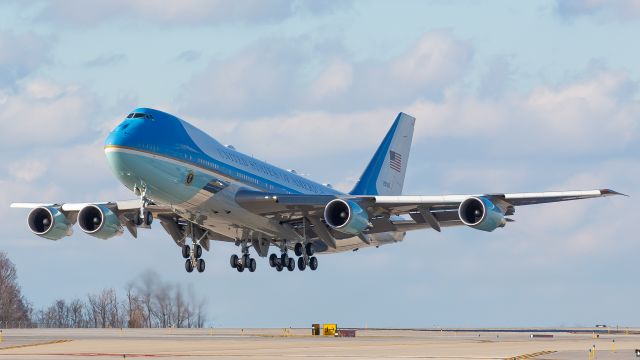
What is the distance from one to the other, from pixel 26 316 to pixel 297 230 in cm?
7263

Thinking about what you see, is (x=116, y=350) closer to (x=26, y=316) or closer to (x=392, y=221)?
(x=392, y=221)

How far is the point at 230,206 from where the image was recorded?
6956cm

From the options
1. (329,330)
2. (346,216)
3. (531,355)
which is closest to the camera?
(531,355)

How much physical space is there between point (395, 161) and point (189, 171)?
32066 millimetres

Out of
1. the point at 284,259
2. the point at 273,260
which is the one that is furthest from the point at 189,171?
the point at 273,260

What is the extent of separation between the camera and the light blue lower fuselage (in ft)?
207

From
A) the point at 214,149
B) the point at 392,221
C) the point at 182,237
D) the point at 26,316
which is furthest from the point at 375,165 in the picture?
the point at 26,316

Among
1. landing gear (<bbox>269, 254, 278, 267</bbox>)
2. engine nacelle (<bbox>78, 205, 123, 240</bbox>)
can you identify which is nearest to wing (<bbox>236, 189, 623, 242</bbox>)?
landing gear (<bbox>269, 254, 278, 267</bbox>)

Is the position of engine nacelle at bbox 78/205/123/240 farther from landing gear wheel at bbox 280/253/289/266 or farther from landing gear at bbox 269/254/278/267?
landing gear wheel at bbox 280/253/289/266

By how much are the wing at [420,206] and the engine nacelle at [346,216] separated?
0.45m

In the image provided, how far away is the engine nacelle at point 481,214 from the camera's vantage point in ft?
223

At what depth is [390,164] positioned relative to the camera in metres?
93.8

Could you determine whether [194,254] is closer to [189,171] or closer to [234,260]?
[234,260]

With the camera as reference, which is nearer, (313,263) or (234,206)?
(234,206)
